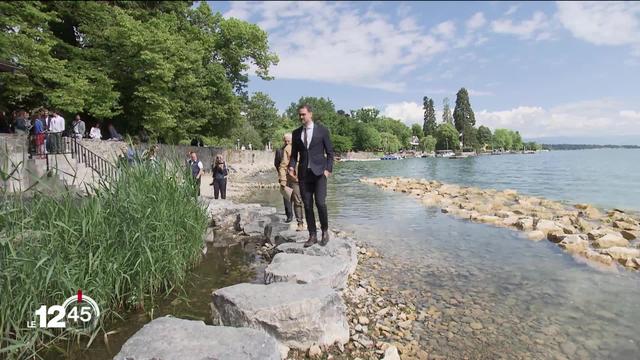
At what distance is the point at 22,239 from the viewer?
3.67 m

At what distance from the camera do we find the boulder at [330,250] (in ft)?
19.8

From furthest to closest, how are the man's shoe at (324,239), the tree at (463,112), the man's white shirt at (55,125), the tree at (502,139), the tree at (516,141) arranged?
1. the tree at (516,141)
2. the tree at (502,139)
3. the tree at (463,112)
4. the man's white shirt at (55,125)
5. the man's shoe at (324,239)

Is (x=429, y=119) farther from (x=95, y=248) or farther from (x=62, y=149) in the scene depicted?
(x=95, y=248)

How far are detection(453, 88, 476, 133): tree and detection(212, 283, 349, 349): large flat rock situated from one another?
13383 centimetres

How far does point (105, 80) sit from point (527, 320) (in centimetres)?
2163

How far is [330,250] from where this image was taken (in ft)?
19.9

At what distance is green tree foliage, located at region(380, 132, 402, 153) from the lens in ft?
385

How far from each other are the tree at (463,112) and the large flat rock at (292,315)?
133834mm

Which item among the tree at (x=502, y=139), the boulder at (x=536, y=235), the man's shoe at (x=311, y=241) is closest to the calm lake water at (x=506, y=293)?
the boulder at (x=536, y=235)

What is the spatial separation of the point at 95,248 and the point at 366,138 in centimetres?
10700

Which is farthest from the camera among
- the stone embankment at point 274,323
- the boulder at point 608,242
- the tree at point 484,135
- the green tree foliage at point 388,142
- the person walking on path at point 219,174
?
the tree at point 484,135

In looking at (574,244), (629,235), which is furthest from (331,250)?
(629,235)

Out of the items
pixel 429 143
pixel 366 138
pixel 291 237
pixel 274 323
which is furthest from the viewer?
pixel 429 143

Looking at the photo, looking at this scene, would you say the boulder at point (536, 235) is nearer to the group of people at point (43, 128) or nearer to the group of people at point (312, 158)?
the group of people at point (312, 158)
